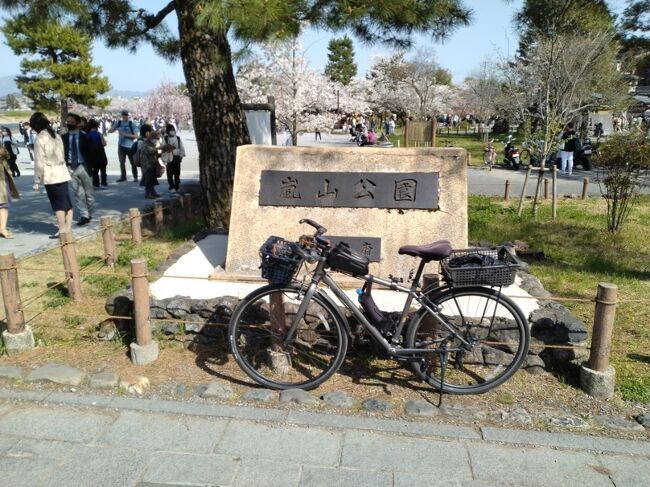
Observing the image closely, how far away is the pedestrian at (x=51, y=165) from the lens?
6.70 m

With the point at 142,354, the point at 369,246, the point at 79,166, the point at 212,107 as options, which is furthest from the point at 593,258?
the point at 79,166

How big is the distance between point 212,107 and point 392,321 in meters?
4.56

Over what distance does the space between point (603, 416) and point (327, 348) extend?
1969 millimetres

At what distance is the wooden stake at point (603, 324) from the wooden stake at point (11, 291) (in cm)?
417

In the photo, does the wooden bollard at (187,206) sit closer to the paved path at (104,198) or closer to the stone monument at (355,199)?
the paved path at (104,198)

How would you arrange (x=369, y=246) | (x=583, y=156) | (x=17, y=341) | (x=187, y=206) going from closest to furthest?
(x=17, y=341) < (x=369, y=246) < (x=187, y=206) < (x=583, y=156)

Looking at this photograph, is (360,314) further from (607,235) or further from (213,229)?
(607,235)

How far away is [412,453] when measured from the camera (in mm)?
3039

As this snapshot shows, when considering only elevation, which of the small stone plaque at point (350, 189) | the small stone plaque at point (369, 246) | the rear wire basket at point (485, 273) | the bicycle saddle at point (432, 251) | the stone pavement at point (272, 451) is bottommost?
the stone pavement at point (272, 451)

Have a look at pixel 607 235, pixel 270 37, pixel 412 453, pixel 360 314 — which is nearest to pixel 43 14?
pixel 270 37

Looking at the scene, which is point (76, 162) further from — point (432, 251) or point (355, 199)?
point (432, 251)

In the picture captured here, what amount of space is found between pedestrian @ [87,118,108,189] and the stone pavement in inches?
320

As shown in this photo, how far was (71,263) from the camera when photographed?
5.27 meters

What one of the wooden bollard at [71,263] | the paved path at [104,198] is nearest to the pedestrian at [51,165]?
the paved path at [104,198]
